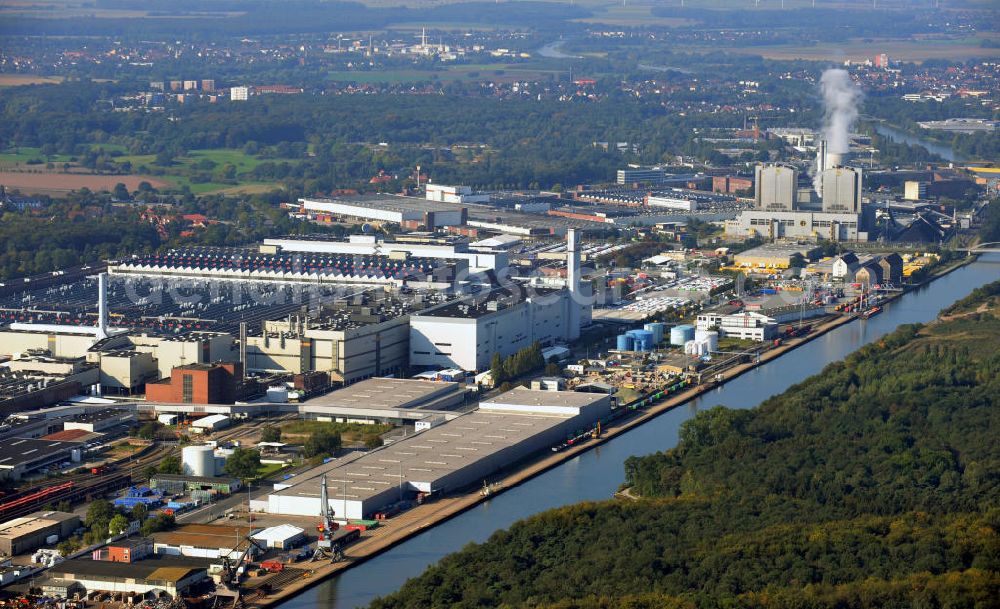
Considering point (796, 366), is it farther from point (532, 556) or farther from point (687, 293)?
point (532, 556)

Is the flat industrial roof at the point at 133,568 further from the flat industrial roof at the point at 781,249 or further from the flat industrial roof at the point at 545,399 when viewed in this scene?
the flat industrial roof at the point at 781,249

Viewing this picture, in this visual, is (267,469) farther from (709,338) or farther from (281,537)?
(709,338)

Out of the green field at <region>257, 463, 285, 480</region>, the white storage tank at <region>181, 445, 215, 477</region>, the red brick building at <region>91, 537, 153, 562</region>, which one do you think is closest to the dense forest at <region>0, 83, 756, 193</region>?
the green field at <region>257, 463, 285, 480</region>

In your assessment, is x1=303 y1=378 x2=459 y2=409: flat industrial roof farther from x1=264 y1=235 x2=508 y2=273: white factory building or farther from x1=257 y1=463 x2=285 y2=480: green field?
x1=264 y1=235 x2=508 y2=273: white factory building

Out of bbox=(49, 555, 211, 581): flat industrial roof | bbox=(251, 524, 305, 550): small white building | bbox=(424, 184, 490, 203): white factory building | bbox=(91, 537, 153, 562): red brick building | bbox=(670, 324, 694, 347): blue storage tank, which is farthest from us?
bbox=(424, 184, 490, 203): white factory building

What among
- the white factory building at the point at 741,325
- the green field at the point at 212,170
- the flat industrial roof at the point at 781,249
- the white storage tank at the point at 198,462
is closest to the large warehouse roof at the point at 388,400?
the white storage tank at the point at 198,462

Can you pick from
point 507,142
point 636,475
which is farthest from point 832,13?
point 636,475
